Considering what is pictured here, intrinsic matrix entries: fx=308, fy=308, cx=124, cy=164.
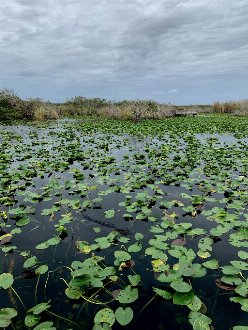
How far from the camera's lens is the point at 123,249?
4.24 meters

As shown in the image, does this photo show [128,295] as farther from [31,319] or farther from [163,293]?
[31,319]

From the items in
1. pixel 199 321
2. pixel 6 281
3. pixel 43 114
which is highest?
pixel 43 114

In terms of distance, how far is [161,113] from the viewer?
30688 millimetres

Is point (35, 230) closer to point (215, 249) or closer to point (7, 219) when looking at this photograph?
point (7, 219)

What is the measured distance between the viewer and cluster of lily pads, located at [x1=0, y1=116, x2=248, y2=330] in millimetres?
2939

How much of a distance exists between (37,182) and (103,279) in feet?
15.2

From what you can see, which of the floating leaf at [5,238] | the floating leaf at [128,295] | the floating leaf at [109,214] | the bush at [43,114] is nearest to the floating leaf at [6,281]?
the floating leaf at [5,238]

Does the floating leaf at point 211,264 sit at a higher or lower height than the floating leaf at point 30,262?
lower

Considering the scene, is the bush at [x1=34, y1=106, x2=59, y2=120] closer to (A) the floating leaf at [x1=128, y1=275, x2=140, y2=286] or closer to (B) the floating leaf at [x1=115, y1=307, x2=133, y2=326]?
(A) the floating leaf at [x1=128, y1=275, x2=140, y2=286]

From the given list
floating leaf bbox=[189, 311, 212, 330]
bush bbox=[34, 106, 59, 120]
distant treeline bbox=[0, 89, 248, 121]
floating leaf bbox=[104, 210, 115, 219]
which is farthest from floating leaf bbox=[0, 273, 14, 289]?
bush bbox=[34, 106, 59, 120]

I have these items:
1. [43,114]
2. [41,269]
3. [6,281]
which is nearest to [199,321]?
[41,269]

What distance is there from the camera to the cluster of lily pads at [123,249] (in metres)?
2.94

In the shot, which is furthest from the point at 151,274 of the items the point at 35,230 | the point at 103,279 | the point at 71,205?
the point at 71,205

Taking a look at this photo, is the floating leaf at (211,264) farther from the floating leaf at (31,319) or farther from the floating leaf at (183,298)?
A: the floating leaf at (31,319)
